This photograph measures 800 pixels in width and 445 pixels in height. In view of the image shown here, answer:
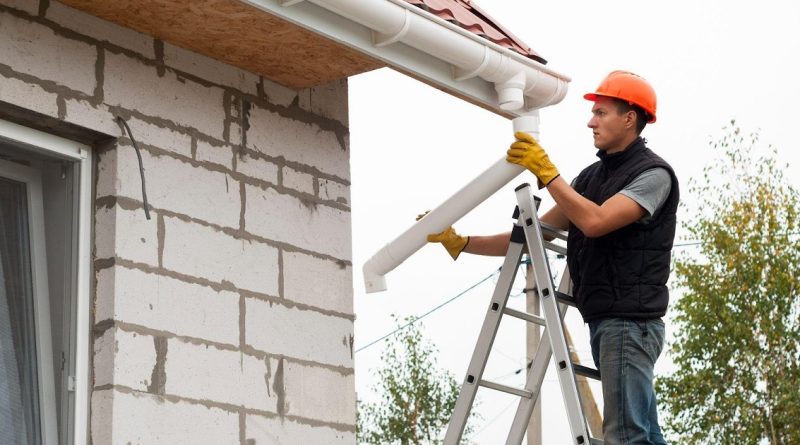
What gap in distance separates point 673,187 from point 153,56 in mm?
2061

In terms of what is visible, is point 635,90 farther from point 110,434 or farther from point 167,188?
point 110,434

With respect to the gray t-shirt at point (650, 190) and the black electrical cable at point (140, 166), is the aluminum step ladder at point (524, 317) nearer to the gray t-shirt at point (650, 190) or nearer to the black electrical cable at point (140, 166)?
the gray t-shirt at point (650, 190)

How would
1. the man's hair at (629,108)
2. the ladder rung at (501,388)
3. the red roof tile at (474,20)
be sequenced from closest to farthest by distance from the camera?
1. the ladder rung at (501,388)
2. the man's hair at (629,108)
3. the red roof tile at (474,20)

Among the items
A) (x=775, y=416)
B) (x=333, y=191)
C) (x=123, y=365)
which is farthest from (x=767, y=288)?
(x=123, y=365)

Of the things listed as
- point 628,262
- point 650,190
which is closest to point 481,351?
point 628,262

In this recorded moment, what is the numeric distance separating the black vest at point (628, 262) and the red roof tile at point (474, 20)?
83 cm

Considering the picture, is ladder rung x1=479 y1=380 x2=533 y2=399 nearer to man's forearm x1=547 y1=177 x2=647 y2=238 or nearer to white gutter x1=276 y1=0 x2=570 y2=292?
man's forearm x1=547 y1=177 x2=647 y2=238

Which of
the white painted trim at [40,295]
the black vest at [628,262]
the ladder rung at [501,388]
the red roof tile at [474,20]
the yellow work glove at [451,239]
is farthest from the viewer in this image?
the yellow work glove at [451,239]

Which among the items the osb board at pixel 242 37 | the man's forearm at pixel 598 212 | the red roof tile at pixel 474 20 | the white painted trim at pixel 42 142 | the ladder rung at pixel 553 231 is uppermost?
the red roof tile at pixel 474 20

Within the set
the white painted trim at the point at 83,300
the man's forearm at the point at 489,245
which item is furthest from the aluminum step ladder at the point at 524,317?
the white painted trim at the point at 83,300

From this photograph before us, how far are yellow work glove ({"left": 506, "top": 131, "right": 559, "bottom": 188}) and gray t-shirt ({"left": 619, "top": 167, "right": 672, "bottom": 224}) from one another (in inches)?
11.0

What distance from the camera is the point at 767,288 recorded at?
59.8 ft

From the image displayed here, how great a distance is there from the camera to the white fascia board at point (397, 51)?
16.0ft

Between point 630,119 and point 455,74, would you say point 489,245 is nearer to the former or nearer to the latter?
point 455,74
